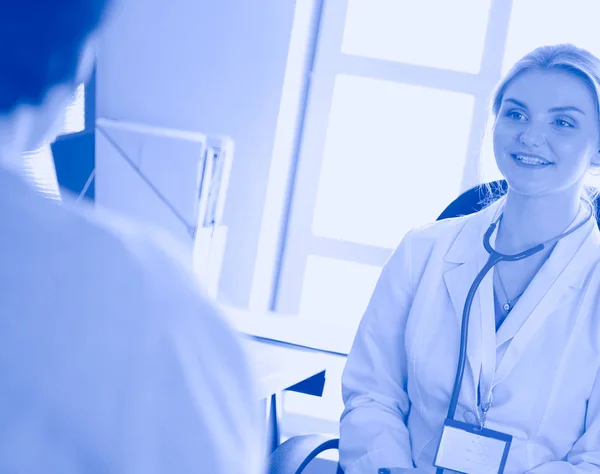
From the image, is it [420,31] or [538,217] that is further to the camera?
[420,31]

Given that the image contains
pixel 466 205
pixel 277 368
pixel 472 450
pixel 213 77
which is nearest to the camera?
pixel 472 450

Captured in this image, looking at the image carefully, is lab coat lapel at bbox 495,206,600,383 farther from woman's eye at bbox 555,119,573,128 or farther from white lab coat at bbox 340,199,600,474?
woman's eye at bbox 555,119,573,128

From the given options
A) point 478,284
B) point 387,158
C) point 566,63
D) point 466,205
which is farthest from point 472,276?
point 387,158

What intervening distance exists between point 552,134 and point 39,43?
1.22m

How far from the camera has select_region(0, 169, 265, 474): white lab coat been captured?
0.32 m

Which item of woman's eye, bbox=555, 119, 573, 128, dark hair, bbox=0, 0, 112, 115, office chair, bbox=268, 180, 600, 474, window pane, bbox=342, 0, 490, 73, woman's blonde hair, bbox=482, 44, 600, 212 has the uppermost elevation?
window pane, bbox=342, 0, 490, 73

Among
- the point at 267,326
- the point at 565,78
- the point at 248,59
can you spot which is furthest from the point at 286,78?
the point at 565,78

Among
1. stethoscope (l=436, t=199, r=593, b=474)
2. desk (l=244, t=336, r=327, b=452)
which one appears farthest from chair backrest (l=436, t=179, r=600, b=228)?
desk (l=244, t=336, r=327, b=452)

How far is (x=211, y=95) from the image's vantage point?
2.27 metres

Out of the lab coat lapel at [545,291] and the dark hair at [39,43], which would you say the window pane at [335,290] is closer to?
the lab coat lapel at [545,291]

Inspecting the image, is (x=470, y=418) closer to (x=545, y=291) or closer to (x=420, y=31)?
(x=545, y=291)

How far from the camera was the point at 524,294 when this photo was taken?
142 cm

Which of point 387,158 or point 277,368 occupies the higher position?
point 387,158

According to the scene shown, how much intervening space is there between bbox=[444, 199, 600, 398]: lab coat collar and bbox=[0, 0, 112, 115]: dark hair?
114 cm
